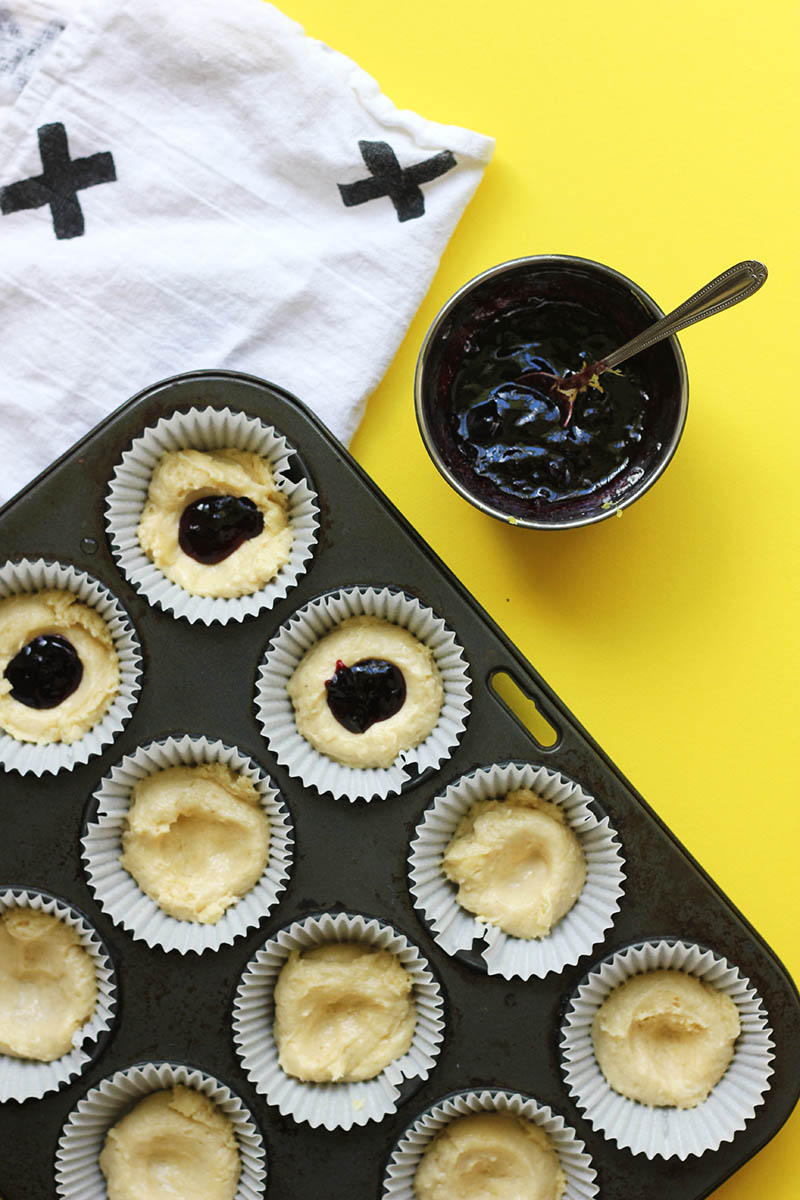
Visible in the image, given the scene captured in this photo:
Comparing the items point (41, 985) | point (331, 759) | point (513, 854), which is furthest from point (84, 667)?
point (513, 854)

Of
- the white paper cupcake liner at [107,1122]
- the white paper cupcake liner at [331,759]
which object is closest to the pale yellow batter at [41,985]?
the white paper cupcake liner at [107,1122]

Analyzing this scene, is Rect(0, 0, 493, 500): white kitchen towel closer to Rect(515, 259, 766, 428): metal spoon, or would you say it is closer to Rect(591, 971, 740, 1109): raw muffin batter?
Rect(515, 259, 766, 428): metal spoon

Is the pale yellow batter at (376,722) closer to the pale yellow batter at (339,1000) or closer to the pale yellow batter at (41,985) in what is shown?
the pale yellow batter at (339,1000)

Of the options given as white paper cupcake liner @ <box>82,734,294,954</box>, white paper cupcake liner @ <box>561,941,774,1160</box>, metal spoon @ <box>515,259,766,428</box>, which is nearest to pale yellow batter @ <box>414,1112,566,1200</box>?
white paper cupcake liner @ <box>561,941,774,1160</box>

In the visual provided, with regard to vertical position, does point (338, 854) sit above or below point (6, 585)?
above

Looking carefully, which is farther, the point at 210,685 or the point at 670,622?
the point at 670,622

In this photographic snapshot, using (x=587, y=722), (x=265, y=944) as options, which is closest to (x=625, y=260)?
(x=587, y=722)

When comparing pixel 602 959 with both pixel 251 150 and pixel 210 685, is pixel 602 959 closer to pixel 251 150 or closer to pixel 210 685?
pixel 210 685
